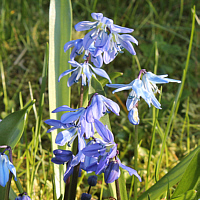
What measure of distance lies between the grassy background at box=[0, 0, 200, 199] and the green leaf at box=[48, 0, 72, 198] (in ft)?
1.15

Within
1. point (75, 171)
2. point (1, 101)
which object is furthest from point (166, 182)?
point (1, 101)

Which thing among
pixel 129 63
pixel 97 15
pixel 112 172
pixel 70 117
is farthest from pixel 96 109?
pixel 129 63

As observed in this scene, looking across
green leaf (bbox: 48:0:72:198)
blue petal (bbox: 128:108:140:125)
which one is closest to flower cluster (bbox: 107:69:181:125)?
blue petal (bbox: 128:108:140:125)

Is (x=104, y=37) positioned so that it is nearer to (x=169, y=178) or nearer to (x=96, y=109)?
(x=96, y=109)

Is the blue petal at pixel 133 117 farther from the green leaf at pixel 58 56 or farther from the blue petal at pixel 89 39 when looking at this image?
the green leaf at pixel 58 56

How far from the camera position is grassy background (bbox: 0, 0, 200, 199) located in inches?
93.3

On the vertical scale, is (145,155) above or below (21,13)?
below

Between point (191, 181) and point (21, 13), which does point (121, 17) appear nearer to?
point (21, 13)

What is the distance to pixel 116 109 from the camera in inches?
41.6

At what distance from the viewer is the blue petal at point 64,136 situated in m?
1.08

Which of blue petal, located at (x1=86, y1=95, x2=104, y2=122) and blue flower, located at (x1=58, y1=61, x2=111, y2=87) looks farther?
blue flower, located at (x1=58, y1=61, x2=111, y2=87)

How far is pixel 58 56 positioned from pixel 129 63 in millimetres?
1661

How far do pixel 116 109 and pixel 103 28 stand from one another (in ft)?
1.13

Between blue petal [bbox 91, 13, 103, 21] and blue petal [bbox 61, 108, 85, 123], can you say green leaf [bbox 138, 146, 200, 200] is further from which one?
blue petal [bbox 91, 13, 103, 21]
